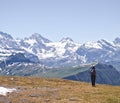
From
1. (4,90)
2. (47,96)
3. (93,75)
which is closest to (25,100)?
(47,96)

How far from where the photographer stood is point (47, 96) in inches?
1638

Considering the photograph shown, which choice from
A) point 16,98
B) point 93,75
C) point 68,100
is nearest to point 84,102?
point 68,100

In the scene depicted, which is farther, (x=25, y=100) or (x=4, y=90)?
(x=4, y=90)

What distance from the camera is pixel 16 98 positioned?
3881 centimetres

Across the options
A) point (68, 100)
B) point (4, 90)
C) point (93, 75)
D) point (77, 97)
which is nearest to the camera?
point (68, 100)

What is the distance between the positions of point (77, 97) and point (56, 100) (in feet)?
12.8

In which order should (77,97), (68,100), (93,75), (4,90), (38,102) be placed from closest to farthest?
(38,102)
(68,100)
(77,97)
(4,90)
(93,75)

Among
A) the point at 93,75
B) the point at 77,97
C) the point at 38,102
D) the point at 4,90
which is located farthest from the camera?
the point at 93,75

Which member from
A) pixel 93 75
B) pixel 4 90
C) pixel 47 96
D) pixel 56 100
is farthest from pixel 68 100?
pixel 93 75

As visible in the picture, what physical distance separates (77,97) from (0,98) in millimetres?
9670

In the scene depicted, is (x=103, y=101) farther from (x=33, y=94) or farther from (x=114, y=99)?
(x=33, y=94)

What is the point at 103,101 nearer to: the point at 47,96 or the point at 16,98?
the point at 47,96

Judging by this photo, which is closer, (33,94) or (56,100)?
(56,100)

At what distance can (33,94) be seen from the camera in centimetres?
4291
